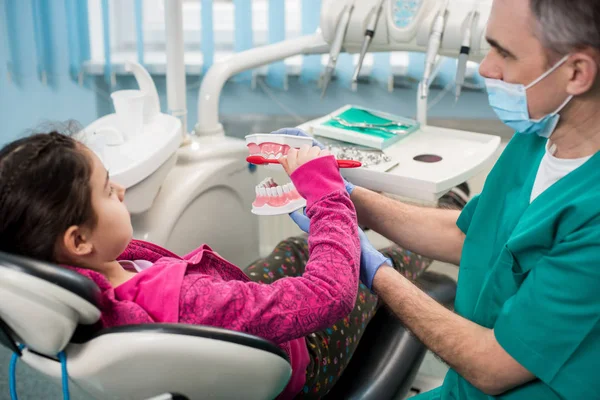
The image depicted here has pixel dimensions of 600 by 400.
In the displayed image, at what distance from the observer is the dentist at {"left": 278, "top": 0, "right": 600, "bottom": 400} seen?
2.76 feet

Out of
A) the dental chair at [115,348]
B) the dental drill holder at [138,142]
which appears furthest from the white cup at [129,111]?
the dental chair at [115,348]

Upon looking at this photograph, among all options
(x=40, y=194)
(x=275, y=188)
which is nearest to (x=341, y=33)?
(x=275, y=188)

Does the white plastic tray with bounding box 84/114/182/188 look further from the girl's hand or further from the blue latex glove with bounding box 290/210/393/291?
the blue latex glove with bounding box 290/210/393/291

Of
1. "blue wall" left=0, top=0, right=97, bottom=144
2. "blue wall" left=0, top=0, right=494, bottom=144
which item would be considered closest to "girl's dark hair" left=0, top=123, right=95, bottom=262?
"blue wall" left=0, top=0, right=494, bottom=144

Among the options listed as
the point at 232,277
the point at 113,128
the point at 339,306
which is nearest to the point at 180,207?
the point at 113,128

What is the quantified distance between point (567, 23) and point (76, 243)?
702mm

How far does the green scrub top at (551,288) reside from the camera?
832 millimetres

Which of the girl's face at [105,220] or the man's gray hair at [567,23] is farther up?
the man's gray hair at [567,23]

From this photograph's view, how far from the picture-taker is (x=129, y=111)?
1556 mm

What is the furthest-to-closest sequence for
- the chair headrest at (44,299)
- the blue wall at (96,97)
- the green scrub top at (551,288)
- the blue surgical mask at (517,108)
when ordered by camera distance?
1. the blue wall at (96,97)
2. the blue surgical mask at (517,108)
3. the green scrub top at (551,288)
4. the chair headrest at (44,299)

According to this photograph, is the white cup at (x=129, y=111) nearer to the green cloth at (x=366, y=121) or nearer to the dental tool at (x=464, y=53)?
the green cloth at (x=366, y=121)

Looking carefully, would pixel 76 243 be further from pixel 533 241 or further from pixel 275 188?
pixel 533 241

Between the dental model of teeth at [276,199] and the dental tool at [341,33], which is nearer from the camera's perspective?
the dental model of teeth at [276,199]

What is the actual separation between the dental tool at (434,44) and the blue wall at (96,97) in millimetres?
720
